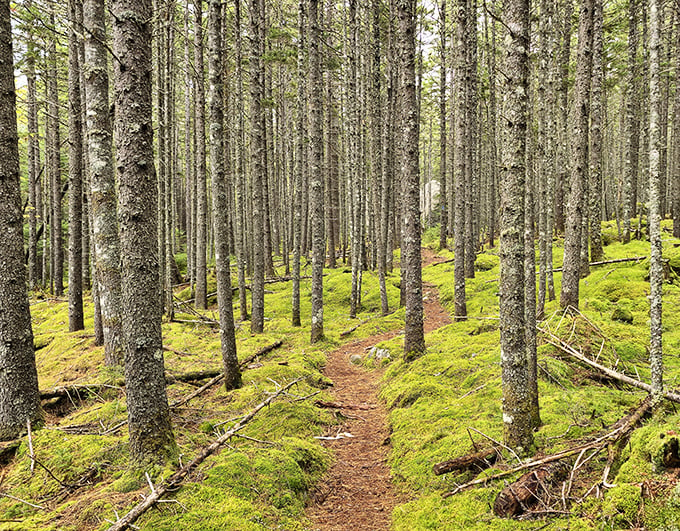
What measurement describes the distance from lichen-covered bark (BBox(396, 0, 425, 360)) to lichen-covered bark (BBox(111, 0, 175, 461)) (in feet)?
17.1

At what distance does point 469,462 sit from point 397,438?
1.61 m

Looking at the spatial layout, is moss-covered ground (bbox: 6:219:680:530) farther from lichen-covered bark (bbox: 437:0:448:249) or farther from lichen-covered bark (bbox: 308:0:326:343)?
lichen-covered bark (bbox: 437:0:448:249)

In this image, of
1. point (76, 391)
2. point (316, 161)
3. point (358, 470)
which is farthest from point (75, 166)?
point (358, 470)

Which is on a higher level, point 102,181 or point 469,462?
point 102,181

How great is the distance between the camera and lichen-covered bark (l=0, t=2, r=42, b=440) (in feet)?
17.2

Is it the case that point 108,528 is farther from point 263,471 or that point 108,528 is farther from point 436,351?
point 436,351

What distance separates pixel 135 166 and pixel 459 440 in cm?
490

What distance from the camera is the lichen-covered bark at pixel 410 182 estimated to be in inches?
318

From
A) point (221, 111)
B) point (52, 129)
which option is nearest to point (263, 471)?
point (221, 111)

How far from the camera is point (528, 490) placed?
3.52m

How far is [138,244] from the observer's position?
14.0 feet

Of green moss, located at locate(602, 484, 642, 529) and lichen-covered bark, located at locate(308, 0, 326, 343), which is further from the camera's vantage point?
lichen-covered bark, located at locate(308, 0, 326, 343)

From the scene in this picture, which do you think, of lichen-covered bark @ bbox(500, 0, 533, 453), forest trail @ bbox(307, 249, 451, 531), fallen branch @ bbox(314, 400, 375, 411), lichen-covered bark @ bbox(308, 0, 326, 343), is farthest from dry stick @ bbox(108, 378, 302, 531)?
lichen-covered bark @ bbox(308, 0, 326, 343)

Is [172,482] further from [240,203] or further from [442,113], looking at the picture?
[442,113]
